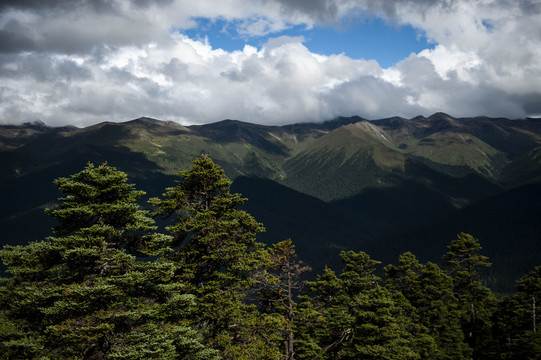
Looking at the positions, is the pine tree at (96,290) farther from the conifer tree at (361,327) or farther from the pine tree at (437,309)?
the pine tree at (437,309)

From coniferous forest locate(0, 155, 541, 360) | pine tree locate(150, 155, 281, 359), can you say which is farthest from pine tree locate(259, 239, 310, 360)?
pine tree locate(150, 155, 281, 359)

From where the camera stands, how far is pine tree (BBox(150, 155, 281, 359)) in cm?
2739

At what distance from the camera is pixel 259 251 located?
99.3ft

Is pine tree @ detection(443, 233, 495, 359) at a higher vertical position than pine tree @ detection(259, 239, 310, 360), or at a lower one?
lower

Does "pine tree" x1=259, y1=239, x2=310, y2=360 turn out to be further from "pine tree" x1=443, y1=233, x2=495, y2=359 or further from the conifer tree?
"pine tree" x1=443, y1=233, x2=495, y2=359

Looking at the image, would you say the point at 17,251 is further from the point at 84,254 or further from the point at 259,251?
the point at 259,251

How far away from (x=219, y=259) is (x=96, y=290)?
9.74m

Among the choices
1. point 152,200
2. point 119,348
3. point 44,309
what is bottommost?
A: point 119,348

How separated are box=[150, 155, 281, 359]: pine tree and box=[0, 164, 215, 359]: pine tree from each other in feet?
6.12

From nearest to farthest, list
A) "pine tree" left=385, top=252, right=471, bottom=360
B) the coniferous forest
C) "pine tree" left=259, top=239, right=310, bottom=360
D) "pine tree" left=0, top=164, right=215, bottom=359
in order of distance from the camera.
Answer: "pine tree" left=0, top=164, right=215, bottom=359, the coniferous forest, "pine tree" left=259, top=239, right=310, bottom=360, "pine tree" left=385, top=252, right=471, bottom=360

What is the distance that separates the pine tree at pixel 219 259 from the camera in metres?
Answer: 27.4

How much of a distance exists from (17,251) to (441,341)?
57272 mm

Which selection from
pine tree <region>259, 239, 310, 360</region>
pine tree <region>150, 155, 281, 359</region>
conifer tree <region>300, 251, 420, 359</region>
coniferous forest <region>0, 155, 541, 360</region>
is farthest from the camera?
conifer tree <region>300, 251, 420, 359</region>

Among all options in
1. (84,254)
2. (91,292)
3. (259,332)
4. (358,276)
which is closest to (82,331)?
(91,292)
